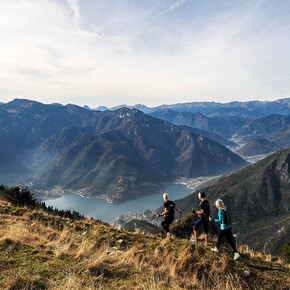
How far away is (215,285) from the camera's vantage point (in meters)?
6.97

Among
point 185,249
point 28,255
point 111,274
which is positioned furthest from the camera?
point 185,249

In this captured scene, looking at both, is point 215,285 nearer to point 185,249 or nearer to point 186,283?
point 186,283

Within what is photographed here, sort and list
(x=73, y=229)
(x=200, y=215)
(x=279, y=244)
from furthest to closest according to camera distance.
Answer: (x=279, y=244) < (x=73, y=229) < (x=200, y=215)

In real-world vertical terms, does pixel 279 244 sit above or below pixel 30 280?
below

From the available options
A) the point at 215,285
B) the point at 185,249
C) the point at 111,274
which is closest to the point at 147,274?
the point at 111,274

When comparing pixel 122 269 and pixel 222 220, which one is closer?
pixel 122 269

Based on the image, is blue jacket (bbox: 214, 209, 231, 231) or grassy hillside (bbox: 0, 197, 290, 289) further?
blue jacket (bbox: 214, 209, 231, 231)

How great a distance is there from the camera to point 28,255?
741 cm

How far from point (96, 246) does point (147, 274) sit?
404cm

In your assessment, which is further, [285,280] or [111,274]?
[285,280]

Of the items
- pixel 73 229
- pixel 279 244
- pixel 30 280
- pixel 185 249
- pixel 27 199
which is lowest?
pixel 279 244

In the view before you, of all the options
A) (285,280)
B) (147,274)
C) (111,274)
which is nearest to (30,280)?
(111,274)

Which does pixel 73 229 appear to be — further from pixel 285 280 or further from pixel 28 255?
pixel 285 280

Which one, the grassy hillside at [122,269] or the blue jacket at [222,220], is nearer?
the grassy hillside at [122,269]
